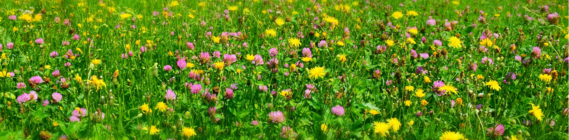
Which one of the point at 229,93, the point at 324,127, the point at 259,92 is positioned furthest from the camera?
the point at 259,92

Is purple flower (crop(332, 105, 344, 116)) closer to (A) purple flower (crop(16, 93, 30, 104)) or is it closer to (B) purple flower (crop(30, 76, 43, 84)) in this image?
(A) purple flower (crop(16, 93, 30, 104))

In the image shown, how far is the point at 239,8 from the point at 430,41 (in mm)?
1967

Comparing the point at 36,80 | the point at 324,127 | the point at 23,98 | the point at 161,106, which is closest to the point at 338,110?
the point at 324,127

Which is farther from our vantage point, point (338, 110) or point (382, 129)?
point (338, 110)

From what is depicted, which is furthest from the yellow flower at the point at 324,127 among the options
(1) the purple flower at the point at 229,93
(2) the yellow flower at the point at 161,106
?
(2) the yellow flower at the point at 161,106

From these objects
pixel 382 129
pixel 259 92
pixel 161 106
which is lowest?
pixel 382 129

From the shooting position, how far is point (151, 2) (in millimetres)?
4254

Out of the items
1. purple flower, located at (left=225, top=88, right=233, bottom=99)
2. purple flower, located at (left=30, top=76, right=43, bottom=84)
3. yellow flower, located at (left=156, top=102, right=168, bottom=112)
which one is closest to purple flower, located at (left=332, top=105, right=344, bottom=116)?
purple flower, located at (left=225, top=88, right=233, bottom=99)

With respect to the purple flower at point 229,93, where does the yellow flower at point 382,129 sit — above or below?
below

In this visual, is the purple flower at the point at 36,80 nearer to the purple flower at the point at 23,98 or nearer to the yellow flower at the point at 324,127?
the purple flower at the point at 23,98

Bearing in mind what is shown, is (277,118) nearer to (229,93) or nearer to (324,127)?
(324,127)

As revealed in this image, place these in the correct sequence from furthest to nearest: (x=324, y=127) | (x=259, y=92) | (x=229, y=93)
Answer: (x=259, y=92) < (x=229, y=93) < (x=324, y=127)

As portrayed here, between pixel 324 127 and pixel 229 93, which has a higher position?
pixel 229 93

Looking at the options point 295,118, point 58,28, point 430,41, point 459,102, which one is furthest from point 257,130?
point 58,28
